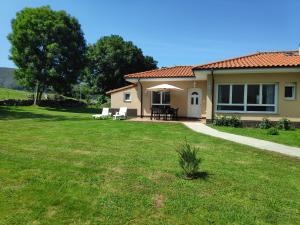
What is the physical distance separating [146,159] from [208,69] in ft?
39.2

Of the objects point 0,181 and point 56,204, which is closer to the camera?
point 56,204

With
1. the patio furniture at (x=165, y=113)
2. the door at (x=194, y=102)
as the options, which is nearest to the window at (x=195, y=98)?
the door at (x=194, y=102)

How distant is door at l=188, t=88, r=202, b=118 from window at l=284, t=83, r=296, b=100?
7091 mm

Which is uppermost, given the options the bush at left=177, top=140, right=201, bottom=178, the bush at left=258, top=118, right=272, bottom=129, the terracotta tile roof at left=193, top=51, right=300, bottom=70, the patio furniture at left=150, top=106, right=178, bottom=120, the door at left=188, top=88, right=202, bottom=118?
the terracotta tile roof at left=193, top=51, right=300, bottom=70

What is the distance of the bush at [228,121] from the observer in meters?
18.9

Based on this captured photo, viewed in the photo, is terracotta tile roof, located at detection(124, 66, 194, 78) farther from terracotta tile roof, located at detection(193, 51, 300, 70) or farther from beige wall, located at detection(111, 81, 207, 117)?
terracotta tile roof, located at detection(193, 51, 300, 70)

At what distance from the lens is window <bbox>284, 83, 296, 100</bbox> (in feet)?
61.2

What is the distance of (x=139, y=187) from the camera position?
626 cm

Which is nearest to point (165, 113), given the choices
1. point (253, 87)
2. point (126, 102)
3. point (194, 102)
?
point (194, 102)

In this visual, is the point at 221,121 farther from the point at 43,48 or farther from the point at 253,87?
the point at 43,48

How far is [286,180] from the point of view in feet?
23.0

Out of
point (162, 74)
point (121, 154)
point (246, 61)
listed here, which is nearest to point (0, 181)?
point (121, 154)

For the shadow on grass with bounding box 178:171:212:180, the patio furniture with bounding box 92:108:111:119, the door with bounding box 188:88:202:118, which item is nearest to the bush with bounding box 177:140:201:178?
the shadow on grass with bounding box 178:171:212:180

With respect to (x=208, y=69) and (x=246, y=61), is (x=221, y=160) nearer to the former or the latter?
(x=208, y=69)
